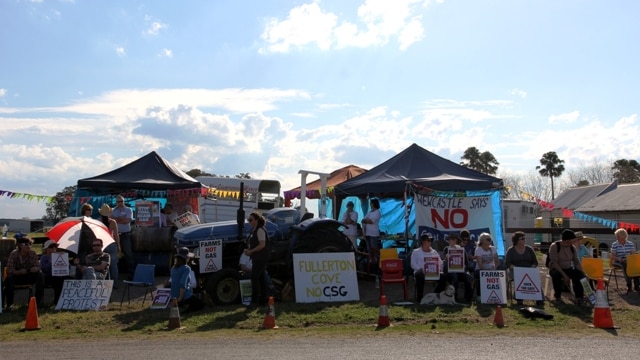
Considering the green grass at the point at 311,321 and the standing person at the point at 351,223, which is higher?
the standing person at the point at 351,223

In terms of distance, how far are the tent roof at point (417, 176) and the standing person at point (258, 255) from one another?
456cm

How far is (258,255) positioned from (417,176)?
5622mm

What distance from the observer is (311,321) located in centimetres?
955

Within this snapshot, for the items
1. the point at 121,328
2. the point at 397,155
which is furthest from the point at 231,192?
the point at 121,328

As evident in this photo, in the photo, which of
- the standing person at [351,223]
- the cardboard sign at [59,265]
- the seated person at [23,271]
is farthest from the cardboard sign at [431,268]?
the seated person at [23,271]

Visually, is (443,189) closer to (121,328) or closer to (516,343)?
(516,343)

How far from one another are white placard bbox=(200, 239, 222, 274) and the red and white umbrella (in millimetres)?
2282

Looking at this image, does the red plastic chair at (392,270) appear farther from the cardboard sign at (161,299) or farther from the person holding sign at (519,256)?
the cardboard sign at (161,299)

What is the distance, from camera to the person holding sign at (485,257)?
37.8ft

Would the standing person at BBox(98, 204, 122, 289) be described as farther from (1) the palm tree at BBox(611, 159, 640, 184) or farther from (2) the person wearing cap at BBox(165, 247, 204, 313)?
(1) the palm tree at BBox(611, 159, 640, 184)

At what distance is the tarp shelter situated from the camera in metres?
14.3

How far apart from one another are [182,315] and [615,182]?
37443 mm

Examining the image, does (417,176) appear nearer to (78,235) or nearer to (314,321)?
(314,321)

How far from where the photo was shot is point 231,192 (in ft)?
74.5
